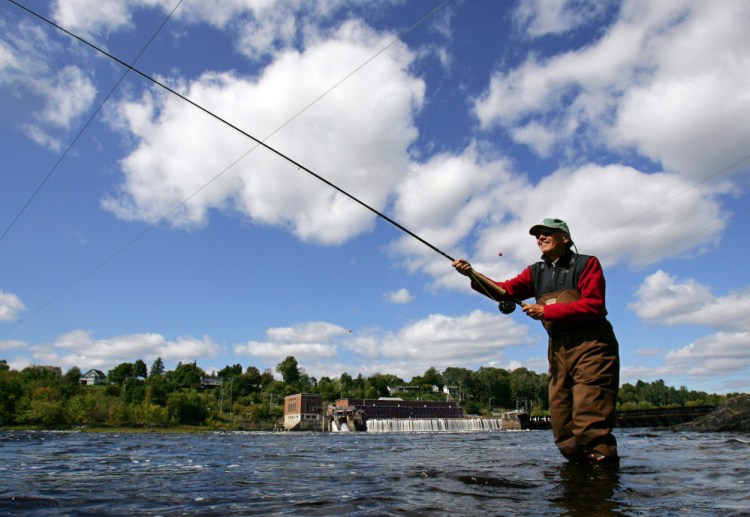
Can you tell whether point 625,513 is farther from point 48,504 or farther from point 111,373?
point 111,373

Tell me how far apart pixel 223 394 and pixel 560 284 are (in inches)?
6425

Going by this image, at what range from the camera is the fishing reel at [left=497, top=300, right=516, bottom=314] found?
5.94m

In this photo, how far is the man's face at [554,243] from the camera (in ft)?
18.4

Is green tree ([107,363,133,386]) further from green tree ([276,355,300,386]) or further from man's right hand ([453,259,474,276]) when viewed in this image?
man's right hand ([453,259,474,276])

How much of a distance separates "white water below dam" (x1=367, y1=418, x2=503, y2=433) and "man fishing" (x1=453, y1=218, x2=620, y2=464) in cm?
8684

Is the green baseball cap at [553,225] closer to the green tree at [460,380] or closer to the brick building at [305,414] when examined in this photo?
the brick building at [305,414]

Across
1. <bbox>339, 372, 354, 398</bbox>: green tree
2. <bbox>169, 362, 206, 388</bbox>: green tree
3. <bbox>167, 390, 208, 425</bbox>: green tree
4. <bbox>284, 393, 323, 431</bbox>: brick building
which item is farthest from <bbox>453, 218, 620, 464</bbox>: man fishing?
<bbox>169, 362, 206, 388</bbox>: green tree

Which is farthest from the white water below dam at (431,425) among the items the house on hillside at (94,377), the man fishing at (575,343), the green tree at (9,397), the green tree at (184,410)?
the house on hillside at (94,377)

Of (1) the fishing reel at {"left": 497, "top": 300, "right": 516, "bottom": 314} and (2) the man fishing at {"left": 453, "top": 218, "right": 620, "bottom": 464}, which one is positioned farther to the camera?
(1) the fishing reel at {"left": 497, "top": 300, "right": 516, "bottom": 314}

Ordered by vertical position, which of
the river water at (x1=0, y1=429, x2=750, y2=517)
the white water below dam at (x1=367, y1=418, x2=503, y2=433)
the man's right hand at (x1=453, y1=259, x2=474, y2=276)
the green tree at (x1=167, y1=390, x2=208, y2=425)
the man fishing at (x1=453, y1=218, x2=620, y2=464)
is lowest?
the white water below dam at (x1=367, y1=418, x2=503, y2=433)

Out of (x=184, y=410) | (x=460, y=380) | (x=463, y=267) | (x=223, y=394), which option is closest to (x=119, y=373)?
(x=223, y=394)

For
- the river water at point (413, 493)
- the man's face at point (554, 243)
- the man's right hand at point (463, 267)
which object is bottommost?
the river water at point (413, 493)

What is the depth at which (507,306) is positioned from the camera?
5.97 meters

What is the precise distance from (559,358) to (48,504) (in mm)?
5331
